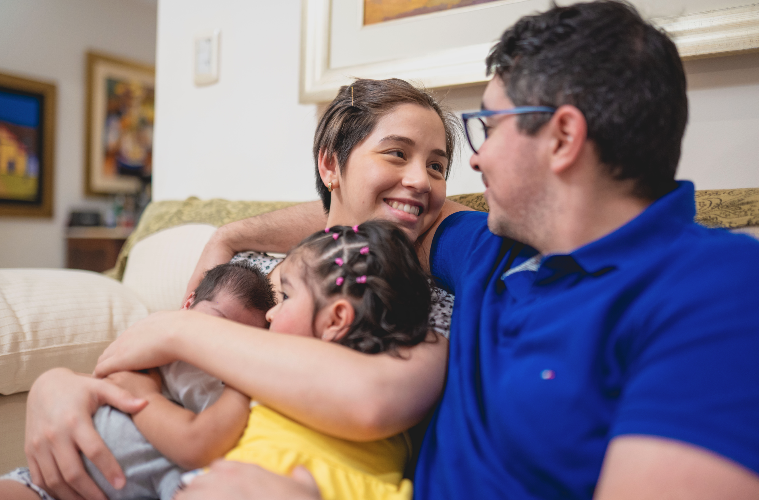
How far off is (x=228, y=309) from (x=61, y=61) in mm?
4778

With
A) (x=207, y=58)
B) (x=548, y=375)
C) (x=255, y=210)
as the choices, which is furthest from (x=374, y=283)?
(x=207, y=58)

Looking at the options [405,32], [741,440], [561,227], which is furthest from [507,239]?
[405,32]

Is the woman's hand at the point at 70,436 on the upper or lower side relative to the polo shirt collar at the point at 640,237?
lower

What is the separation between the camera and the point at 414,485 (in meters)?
0.84

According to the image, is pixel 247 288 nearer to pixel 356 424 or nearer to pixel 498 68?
pixel 356 424

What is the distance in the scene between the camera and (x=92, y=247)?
478 centimetres

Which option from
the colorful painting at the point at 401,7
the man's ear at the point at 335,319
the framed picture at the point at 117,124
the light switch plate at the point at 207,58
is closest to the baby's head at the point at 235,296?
the man's ear at the point at 335,319

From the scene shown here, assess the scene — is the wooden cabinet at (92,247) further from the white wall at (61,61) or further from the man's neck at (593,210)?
the man's neck at (593,210)

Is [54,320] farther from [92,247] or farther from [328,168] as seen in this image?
[92,247]

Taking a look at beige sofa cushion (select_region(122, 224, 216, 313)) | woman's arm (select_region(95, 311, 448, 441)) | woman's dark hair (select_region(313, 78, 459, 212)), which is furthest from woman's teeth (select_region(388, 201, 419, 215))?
beige sofa cushion (select_region(122, 224, 216, 313))

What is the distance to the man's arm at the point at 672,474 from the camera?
0.50 metres

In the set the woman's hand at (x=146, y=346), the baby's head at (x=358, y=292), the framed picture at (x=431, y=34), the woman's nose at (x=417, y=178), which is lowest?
the woman's hand at (x=146, y=346)

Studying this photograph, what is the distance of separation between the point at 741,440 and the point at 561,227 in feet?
1.23

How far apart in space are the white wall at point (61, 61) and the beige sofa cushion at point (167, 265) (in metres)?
3.26
